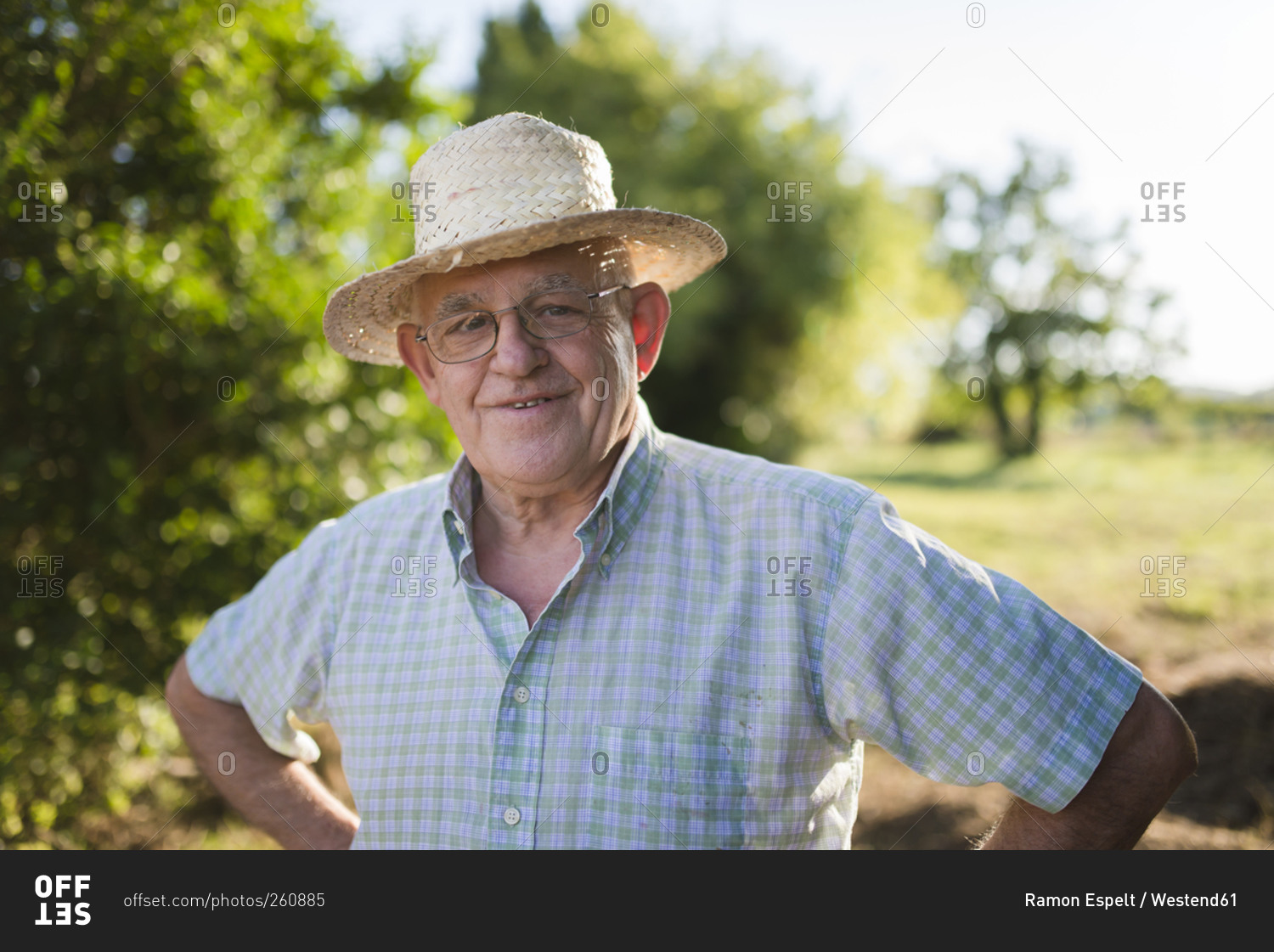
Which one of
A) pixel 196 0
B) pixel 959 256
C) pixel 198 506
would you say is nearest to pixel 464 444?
pixel 198 506

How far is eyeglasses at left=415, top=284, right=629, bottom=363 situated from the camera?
192 centimetres

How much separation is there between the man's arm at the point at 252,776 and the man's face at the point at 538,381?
3.38ft

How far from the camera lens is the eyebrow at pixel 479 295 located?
75.2 inches

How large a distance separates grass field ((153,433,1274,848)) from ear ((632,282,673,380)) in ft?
4.66

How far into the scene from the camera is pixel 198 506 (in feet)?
11.7

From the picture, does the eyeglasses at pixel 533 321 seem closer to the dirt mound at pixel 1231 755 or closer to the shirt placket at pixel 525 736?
the shirt placket at pixel 525 736

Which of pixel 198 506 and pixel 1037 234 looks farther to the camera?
pixel 1037 234

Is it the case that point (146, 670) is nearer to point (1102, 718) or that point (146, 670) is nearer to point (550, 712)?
point (550, 712)

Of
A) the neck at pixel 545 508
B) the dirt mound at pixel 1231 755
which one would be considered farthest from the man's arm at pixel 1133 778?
the dirt mound at pixel 1231 755

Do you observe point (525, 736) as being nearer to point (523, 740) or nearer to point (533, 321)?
point (523, 740)

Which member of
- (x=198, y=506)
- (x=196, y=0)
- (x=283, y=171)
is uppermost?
(x=196, y=0)

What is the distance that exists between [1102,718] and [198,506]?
3300mm

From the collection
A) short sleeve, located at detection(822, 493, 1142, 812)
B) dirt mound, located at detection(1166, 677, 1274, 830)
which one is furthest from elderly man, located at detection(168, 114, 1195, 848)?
dirt mound, located at detection(1166, 677, 1274, 830)
